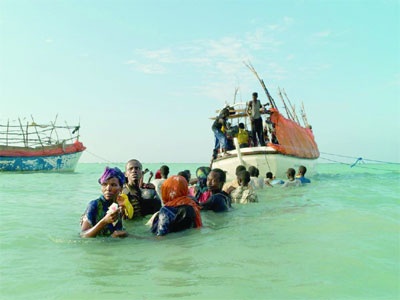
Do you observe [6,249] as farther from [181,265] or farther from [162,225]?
[181,265]

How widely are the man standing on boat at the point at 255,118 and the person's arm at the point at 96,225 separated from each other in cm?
1026

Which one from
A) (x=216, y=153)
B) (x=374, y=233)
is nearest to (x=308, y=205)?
(x=374, y=233)

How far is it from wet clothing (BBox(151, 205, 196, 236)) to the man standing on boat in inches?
381

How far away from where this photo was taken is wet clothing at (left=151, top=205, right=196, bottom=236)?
4.65 meters

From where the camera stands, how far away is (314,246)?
4.40 m

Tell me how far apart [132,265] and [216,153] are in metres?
11.8

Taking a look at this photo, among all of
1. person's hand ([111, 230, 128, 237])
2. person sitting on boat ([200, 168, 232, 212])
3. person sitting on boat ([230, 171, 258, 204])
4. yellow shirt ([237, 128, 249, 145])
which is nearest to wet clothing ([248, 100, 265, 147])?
yellow shirt ([237, 128, 249, 145])

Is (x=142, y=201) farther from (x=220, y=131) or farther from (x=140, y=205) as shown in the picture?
(x=220, y=131)

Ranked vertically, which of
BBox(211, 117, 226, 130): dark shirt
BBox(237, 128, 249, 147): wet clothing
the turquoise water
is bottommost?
the turquoise water

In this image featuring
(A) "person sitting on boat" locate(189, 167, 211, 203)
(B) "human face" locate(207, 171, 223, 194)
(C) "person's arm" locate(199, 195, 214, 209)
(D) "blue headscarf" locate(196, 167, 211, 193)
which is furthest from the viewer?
(D) "blue headscarf" locate(196, 167, 211, 193)

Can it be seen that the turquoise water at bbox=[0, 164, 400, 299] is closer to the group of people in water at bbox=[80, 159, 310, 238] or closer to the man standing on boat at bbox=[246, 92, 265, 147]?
the group of people in water at bbox=[80, 159, 310, 238]

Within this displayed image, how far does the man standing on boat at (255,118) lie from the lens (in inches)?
549

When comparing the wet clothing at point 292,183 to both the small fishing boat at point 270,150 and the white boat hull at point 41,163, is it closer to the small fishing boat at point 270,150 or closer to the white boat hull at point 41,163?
the small fishing boat at point 270,150

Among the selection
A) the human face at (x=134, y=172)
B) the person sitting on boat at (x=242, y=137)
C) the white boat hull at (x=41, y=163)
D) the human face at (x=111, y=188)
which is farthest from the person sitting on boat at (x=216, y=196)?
the white boat hull at (x=41, y=163)
